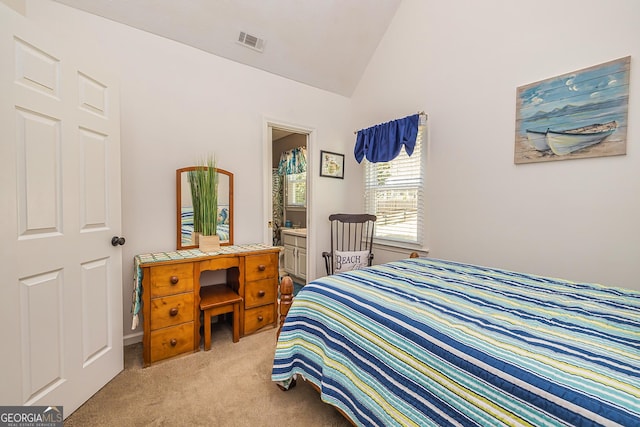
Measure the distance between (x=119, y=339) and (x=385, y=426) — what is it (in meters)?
1.86

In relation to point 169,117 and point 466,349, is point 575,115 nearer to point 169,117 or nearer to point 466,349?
point 466,349

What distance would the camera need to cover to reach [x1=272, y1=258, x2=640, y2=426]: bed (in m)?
0.72

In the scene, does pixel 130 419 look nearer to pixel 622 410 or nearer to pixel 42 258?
pixel 42 258

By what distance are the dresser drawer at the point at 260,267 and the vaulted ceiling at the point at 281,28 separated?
1.99 metres

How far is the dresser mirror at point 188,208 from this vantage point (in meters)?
2.44

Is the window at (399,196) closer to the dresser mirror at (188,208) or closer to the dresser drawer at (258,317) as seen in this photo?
the dresser drawer at (258,317)

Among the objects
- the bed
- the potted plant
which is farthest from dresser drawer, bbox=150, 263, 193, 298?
the bed

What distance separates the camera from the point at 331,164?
3580 millimetres

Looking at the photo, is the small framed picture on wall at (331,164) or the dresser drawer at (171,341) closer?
the dresser drawer at (171,341)

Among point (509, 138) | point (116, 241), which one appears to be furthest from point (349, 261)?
point (116, 241)

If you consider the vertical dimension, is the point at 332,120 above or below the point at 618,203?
above

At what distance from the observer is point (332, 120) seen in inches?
140

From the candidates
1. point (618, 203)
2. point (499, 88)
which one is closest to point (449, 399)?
point (618, 203)

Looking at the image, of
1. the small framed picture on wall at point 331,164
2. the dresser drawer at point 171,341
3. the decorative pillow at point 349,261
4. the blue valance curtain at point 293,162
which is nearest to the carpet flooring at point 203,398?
the dresser drawer at point 171,341
